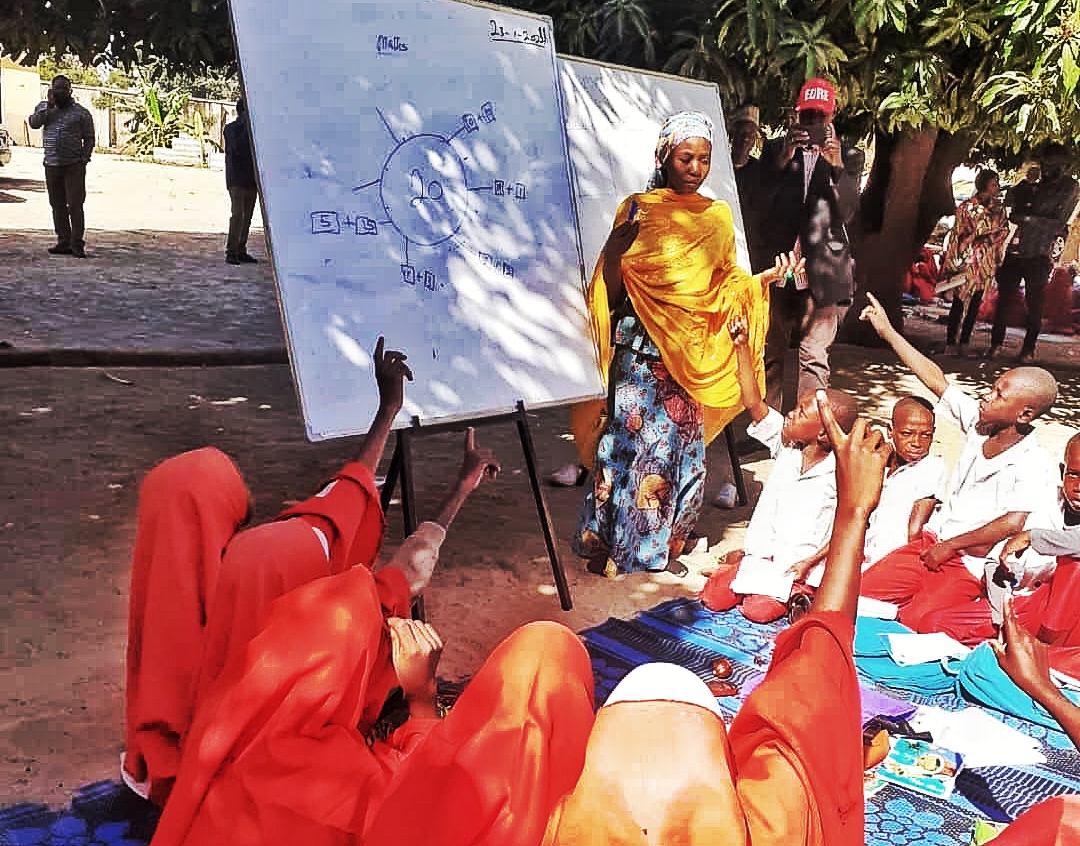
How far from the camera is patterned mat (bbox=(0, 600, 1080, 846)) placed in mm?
2943

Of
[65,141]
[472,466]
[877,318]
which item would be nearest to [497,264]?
[472,466]

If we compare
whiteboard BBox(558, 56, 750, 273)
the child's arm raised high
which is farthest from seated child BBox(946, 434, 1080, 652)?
whiteboard BBox(558, 56, 750, 273)

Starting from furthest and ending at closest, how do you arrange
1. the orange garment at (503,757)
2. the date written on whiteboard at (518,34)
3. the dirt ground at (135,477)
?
the date written on whiteboard at (518,34), the dirt ground at (135,477), the orange garment at (503,757)

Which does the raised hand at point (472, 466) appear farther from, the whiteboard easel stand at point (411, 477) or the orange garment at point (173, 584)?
the orange garment at point (173, 584)

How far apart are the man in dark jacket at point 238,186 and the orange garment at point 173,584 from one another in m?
8.09

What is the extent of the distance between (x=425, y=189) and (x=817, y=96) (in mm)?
2739

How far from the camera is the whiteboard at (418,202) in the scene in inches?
139

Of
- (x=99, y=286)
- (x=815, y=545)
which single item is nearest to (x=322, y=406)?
(x=815, y=545)

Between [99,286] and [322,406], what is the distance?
27.2 ft

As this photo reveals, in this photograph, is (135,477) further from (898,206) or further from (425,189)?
(898,206)

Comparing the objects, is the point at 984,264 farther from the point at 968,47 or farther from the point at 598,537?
the point at 598,537

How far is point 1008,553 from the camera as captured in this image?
159 inches

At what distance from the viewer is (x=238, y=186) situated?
11891 mm

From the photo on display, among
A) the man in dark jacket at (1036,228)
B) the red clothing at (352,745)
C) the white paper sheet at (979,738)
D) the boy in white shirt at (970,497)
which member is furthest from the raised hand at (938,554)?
the man in dark jacket at (1036,228)
